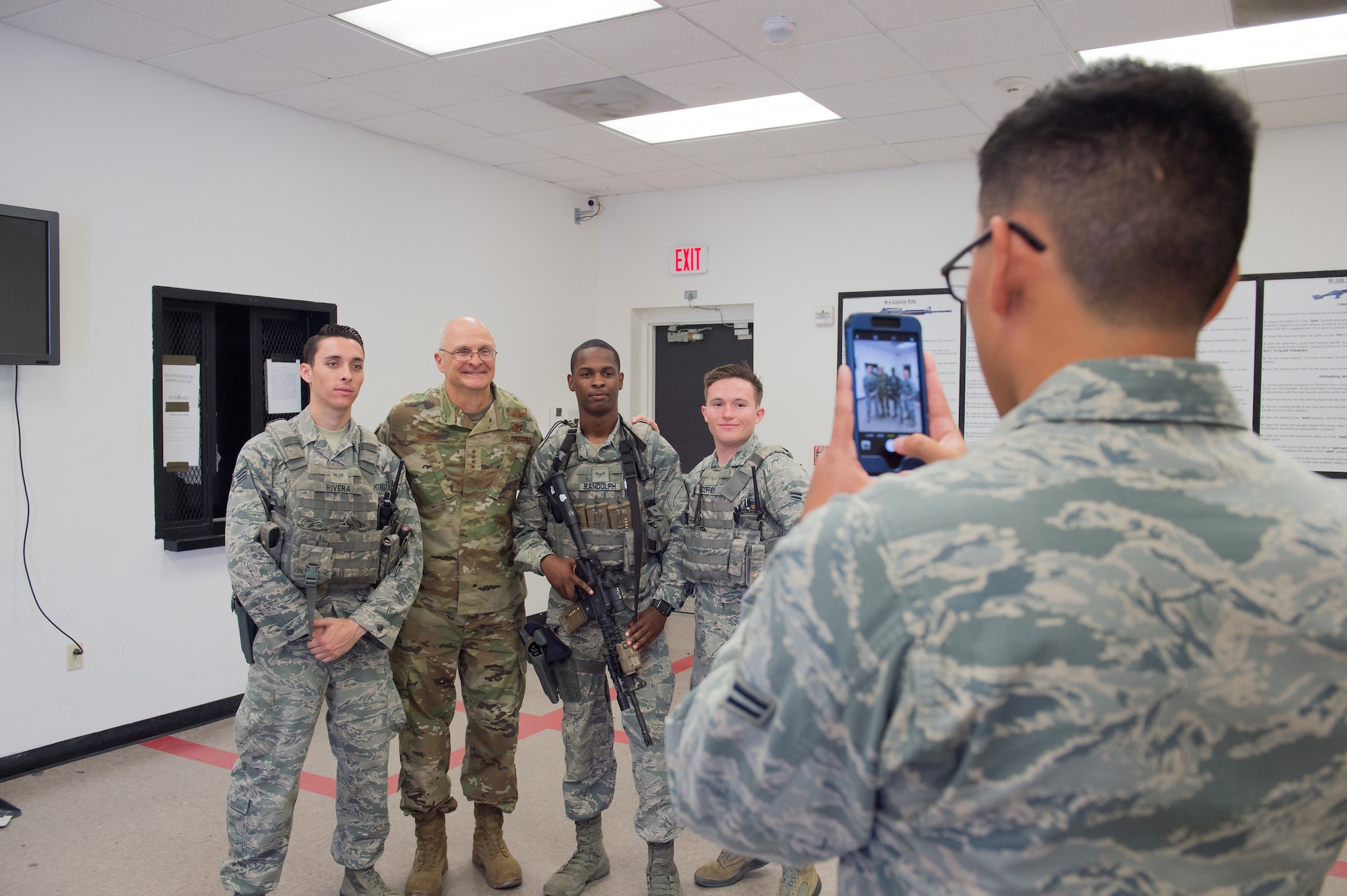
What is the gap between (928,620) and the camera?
2.08ft

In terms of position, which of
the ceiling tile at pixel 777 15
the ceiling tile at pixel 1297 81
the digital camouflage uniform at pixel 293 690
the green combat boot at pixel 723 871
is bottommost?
the green combat boot at pixel 723 871

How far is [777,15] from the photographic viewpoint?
11.3ft

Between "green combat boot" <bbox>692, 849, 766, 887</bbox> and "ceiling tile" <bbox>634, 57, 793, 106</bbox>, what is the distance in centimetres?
324

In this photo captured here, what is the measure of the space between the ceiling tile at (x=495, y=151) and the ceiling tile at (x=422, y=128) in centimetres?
9

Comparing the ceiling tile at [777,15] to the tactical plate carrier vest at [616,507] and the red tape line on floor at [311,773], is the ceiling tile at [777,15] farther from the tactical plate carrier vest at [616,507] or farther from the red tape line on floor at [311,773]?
the red tape line on floor at [311,773]

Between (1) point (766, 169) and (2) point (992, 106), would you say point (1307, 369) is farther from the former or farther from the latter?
(1) point (766, 169)

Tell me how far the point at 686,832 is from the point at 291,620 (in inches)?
63.7

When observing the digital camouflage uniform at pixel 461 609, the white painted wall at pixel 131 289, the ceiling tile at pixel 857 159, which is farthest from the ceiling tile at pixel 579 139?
the digital camouflage uniform at pixel 461 609

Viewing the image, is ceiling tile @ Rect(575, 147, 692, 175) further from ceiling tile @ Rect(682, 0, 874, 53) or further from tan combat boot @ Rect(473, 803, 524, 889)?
tan combat boot @ Rect(473, 803, 524, 889)

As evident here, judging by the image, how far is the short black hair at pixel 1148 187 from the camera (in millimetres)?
677

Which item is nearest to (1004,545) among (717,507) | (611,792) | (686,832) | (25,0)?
(717,507)

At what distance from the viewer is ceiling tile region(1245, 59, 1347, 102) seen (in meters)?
3.98

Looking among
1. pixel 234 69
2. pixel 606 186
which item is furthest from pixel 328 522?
pixel 606 186

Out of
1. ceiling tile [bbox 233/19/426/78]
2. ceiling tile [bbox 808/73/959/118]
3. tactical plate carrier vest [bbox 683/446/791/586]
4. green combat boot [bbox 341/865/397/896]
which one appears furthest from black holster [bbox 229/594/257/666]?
ceiling tile [bbox 808/73/959/118]
